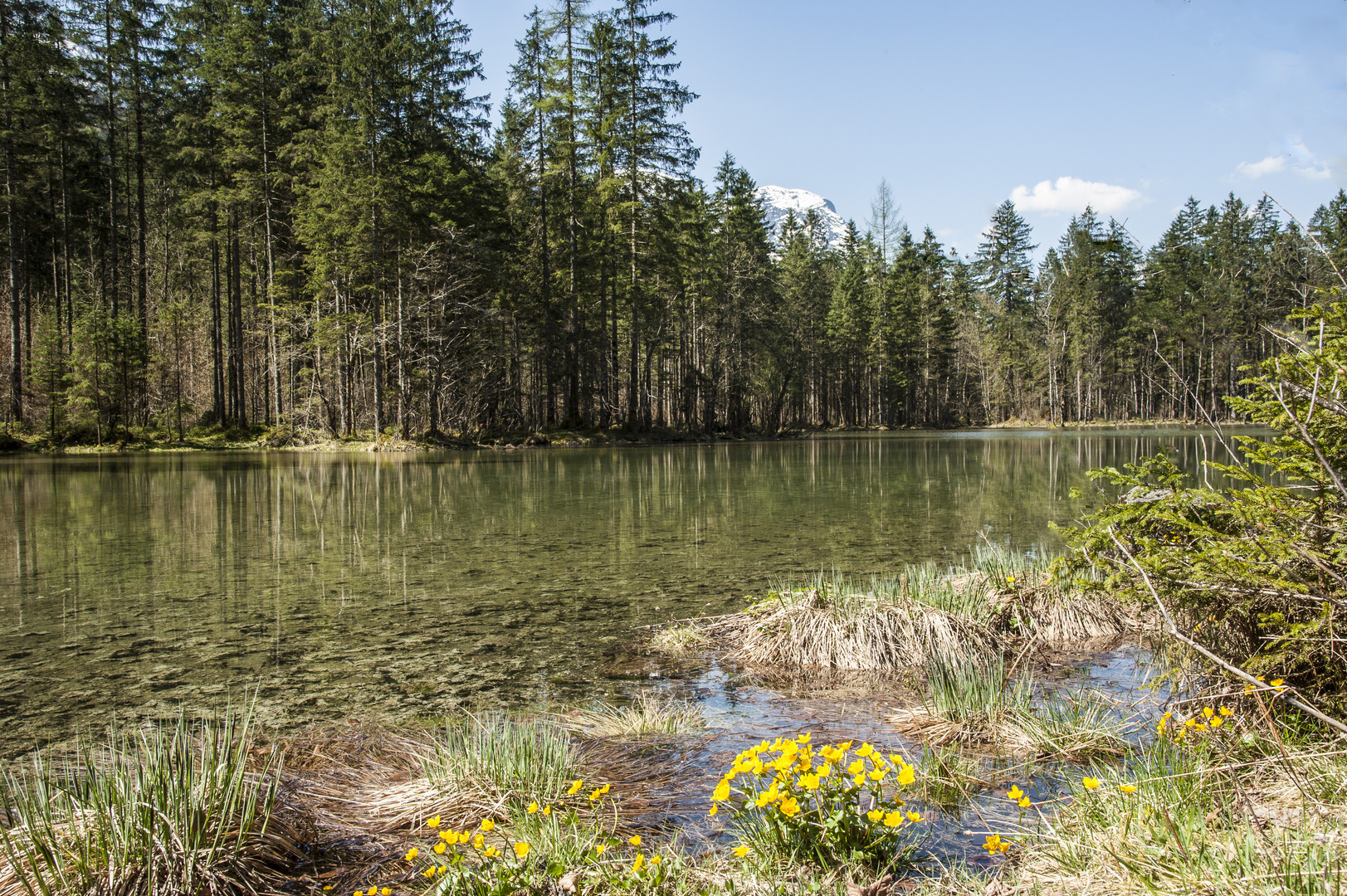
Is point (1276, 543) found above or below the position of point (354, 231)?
below

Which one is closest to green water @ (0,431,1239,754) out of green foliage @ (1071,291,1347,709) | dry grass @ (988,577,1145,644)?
dry grass @ (988,577,1145,644)

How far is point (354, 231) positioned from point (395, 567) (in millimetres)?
23826

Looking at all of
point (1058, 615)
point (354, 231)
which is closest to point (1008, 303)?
point (354, 231)

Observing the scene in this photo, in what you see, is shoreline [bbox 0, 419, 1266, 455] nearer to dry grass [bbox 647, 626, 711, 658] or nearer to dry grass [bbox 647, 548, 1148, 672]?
dry grass [bbox 647, 548, 1148, 672]

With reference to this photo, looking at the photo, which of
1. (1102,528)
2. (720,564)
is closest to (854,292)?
(720,564)

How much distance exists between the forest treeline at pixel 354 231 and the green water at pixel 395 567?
12.4 m

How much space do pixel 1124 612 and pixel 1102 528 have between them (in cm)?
315

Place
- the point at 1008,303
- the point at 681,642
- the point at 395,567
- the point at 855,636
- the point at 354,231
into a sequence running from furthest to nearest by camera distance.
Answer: the point at 1008,303
the point at 354,231
the point at 395,567
the point at 681,642
the point at 855,636

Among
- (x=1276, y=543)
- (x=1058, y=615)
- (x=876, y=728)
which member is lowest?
(x=876, y=728)

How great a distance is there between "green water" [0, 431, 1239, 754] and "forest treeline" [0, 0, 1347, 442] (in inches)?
489

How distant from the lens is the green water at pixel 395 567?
17.3 feet

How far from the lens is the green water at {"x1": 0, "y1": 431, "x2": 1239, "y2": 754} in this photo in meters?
5.27

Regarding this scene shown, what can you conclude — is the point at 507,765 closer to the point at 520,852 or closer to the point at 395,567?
the point at 520,852

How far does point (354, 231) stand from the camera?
2927 centimetres
